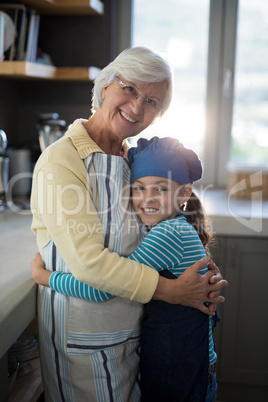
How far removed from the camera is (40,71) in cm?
213

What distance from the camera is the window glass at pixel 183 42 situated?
102 inches

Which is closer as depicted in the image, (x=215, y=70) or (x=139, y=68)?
(x=139, y=68)

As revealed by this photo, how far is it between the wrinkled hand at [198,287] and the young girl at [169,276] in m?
0.03

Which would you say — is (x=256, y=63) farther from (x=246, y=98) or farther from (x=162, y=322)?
(x=162, y=322)

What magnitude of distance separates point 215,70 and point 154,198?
5.43ft

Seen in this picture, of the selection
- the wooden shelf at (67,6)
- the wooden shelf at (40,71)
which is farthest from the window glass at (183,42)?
the wooden shelf at (40,71)

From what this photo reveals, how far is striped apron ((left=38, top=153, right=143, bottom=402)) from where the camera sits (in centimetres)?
114

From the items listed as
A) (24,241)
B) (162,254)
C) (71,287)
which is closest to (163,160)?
(162,254)

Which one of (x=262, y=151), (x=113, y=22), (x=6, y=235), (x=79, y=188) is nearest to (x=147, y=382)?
(x=79, y=188)

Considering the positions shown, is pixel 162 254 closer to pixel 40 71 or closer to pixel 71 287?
pixel 71 287

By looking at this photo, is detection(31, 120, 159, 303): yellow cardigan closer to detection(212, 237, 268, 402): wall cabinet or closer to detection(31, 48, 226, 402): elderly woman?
detection(31, 48, 226, 402): elderly woman

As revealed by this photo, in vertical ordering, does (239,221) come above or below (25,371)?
above

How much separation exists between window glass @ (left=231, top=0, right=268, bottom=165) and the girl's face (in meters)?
1.55

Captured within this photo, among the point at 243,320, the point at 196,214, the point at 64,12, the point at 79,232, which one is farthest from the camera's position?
the point at 64,12
